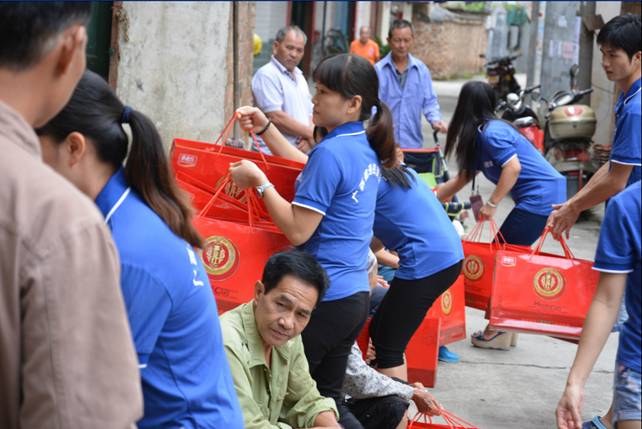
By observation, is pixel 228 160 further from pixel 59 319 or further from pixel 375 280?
pixel 59 319

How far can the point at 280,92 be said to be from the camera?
22.3 feet

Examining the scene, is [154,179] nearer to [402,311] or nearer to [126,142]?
[126,142]

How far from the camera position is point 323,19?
81.9ft

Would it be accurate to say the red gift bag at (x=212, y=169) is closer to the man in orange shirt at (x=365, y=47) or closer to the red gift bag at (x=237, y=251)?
the red gift bag at (x=237, y=251)

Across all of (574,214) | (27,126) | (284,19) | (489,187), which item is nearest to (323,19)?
(284,19)

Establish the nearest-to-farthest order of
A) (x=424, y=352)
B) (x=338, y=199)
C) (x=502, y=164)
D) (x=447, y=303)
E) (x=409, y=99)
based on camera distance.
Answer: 1. (x=338, y=199)
2. (x=424, y=352)
3. (x=447, y=303)
4. (x=502, y=164)
5. (x=409, y=99)

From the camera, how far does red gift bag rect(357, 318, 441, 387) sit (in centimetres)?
520

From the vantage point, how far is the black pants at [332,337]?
4012 millimetres

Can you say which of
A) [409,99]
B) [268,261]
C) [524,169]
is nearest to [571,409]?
[268,261]

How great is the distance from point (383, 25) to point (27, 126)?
3092cm

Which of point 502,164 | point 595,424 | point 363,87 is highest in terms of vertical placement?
point 363,87

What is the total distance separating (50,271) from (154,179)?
2.64ft

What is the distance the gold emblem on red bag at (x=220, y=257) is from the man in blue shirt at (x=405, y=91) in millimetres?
4096

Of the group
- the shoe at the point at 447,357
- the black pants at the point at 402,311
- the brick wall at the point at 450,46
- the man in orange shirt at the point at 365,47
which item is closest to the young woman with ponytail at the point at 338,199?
the black pants at the point at 402,311
